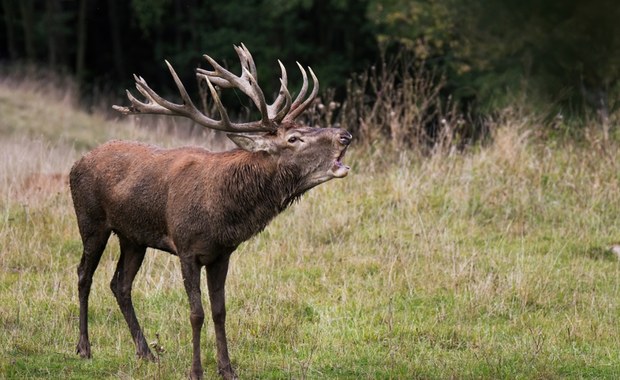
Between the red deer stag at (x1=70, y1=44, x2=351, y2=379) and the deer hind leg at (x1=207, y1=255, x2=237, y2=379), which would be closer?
the red deer stag at (x1=70, y1=44, x2=351, y2=379)

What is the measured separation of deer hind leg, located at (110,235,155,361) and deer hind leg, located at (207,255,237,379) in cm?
74

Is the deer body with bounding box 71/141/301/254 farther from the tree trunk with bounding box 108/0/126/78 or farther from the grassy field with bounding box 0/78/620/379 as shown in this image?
the tree trunk with bounding box 108/0/126/78

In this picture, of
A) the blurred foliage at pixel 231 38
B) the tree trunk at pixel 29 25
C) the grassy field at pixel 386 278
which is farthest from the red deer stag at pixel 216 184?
the tree trunk at pixel 29 25

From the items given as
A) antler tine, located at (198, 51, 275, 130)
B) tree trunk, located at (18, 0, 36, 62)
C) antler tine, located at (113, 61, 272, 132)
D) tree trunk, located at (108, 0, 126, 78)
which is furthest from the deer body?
tree trunk, located at (108, 0, 126, 78)

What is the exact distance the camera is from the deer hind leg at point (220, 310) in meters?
6.62

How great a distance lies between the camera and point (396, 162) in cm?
1295

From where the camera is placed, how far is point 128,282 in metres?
7.24

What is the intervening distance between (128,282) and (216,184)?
118 centimetres

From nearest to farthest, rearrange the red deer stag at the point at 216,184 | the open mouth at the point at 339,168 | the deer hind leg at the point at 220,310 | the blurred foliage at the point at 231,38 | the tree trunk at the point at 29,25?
the open mouth at the point at 339,168 < the red deer stag at the point at 216,184 < the deer hind leg at the point at 220,310 < the blurred foliage at the point at 231,38 < the tree trunk at the point at 29,25

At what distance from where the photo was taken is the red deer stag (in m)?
6.47

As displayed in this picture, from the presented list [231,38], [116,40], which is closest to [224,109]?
[231,38]

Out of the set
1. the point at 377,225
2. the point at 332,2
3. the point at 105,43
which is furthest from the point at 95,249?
the point at 105,43

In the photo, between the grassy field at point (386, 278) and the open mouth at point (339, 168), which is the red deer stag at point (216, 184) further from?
the grassy field at point (386, 278)

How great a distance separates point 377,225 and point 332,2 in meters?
20.5
